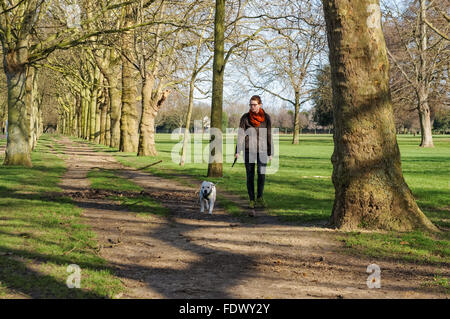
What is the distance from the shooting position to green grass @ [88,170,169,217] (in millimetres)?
9770

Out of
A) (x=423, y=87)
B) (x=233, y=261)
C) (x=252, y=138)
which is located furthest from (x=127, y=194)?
(x=423, y=87)

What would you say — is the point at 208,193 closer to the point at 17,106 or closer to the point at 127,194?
the point at 127,194

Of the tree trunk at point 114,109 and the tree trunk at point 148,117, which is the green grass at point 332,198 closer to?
the tree trunk at point 148,117

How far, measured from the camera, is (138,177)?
1666 centimetres

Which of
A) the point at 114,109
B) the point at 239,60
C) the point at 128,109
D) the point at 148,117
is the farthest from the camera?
the point at 114,109

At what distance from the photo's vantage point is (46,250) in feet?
19.6

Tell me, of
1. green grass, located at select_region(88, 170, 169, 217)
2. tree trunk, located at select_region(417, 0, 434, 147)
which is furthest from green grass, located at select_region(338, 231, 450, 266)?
tree trunk, located at select_region(417, 0, 434, 147)

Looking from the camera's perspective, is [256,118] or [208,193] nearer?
[256,118]

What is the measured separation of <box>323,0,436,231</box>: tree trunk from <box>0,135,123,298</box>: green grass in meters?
4.21

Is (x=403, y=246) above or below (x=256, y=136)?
below

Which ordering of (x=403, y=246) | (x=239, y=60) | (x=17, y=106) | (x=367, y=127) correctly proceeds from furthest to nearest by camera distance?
(x=239, y=60) < (x=17, y=106) < (x=367, y=127) < (x=403, y=246)

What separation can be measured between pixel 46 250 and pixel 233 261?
2433 millimetres

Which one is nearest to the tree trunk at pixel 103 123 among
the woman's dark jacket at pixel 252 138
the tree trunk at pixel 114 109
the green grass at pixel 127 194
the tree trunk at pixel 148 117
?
the tree trunk at pixel 114 109
